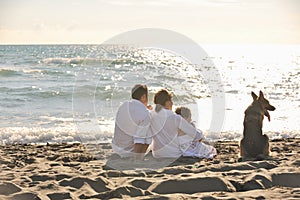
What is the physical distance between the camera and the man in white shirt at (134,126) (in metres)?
7.59

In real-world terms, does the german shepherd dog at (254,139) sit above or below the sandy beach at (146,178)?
above

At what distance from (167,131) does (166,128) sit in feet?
0.20

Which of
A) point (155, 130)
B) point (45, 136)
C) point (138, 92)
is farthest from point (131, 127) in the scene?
point (45, 136)

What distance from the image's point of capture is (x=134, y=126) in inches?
301

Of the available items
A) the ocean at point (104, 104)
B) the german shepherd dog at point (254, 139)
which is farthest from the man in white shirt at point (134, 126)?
the german shepherd dog at point (254, 139)

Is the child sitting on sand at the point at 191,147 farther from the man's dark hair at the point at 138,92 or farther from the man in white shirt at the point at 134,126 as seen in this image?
the man's dark hair at the point at 138,92

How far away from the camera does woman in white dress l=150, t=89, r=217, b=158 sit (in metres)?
7.74

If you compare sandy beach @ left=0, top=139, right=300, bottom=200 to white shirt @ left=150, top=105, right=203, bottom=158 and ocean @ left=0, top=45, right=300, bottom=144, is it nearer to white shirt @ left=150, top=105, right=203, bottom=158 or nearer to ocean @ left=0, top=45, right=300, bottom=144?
white shirt @ left=150, top=105, right=203, bottom=158

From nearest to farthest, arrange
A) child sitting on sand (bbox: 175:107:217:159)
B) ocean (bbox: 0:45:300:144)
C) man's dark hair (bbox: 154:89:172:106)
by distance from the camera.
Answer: man's dark hair (bbox: 154:89:172:106), child sitting on sand (bbox: 175:107:217:159), ocean (bbox: 0:45:300:144)

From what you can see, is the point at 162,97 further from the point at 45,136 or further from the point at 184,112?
the point at 45,136

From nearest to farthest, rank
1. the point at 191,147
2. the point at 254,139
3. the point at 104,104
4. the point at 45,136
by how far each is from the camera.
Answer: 1. the point at 254,139
2. the point at 191,147
3. the point at 104,104
4. the point at 45,136

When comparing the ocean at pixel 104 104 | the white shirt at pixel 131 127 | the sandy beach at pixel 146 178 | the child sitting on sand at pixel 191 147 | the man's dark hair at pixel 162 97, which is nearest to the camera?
the sandy beach at pixel 146 178

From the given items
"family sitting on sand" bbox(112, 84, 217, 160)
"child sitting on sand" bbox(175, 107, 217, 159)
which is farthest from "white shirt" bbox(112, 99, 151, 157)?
"child sitting on sand" bbox(175, 107, 217, 159)

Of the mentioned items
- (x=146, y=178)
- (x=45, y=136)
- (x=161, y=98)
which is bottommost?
(x=146, y=178)
